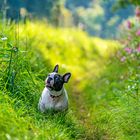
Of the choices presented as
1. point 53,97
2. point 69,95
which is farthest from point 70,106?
point 53,97

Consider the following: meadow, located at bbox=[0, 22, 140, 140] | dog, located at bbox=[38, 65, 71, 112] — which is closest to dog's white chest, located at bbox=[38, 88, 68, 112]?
dog, located at bbox=[38, 65, 71, 112]

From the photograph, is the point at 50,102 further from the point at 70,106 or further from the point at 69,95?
the point at 69,95

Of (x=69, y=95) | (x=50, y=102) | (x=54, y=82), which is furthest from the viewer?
(x=69, y=95)

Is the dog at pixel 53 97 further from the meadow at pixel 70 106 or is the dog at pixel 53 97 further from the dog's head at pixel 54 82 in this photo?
the meadow at pixel 70 106

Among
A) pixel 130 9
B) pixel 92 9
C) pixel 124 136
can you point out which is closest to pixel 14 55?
pixel 124 136

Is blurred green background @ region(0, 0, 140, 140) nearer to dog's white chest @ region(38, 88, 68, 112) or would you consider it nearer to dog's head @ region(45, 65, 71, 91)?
dog's white chest @ region(38, 88, 68, 112)

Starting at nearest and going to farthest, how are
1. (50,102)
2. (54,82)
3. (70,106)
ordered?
(54,82)
(50,102)
(70,106)

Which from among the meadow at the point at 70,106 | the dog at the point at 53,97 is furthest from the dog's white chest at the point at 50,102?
the meadow at the point at 70,106

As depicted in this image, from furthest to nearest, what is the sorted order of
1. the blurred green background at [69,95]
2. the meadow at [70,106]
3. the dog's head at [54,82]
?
1. the dog's head at [54,82]
2. the blurred green background at [69,95]
3. the meadow at [70,106]

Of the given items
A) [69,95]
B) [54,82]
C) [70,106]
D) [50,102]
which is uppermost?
[54,82]

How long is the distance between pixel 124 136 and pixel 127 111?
751mm

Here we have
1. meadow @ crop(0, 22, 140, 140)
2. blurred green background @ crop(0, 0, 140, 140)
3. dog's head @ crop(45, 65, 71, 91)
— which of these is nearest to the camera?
meadow @ crop(0, 22, 140, 140)

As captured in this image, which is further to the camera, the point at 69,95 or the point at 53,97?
the point at 69,95

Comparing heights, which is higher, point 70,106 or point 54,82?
point 54,82
